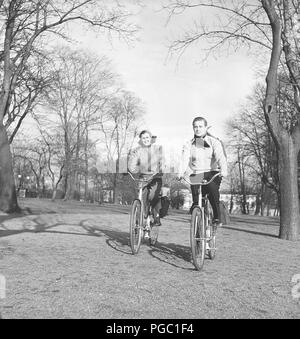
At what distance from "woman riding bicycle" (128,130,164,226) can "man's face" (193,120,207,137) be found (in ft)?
3.98

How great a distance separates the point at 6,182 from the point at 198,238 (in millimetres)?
11351

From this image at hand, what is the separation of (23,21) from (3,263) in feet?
44.9

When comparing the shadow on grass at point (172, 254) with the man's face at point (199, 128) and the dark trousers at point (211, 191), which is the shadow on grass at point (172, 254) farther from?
the man's face at point (199, 128)

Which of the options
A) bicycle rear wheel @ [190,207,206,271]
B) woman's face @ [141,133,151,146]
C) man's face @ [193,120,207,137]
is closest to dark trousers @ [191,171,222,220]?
bicycle rear wheel @ [190,207,206,271]

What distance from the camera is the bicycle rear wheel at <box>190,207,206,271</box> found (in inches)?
214

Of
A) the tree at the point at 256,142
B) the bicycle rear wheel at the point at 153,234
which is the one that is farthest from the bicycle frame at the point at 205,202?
the tree at the point at 256,142

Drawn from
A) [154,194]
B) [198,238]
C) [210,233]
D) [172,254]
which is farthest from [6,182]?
[198,238]

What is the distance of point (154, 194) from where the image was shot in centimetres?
729

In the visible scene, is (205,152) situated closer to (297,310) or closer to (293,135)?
(297,310)

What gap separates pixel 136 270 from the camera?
5359mm

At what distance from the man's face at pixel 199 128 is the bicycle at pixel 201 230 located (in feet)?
2.04

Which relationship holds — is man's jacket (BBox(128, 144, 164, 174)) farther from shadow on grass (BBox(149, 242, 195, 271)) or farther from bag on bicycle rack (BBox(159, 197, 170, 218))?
shadow on grass (BBox(149, 242, 195, 271))

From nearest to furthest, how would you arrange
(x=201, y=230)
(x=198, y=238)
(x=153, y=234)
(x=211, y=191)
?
(x=198, y=238) → (x=201, y=230) → (x=211, y=191) → (x=153, y=234)

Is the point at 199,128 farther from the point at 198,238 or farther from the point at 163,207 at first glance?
the point at 163,207
